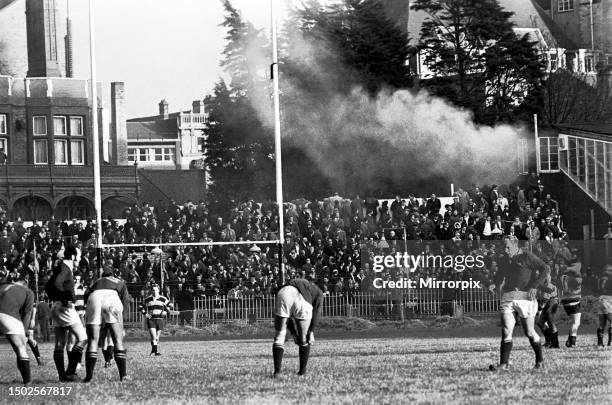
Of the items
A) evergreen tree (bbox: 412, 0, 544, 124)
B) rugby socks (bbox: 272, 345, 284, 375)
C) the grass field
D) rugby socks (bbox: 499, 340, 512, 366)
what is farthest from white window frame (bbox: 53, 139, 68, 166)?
rugby socks (bbox: 499, 340, 512, 366)

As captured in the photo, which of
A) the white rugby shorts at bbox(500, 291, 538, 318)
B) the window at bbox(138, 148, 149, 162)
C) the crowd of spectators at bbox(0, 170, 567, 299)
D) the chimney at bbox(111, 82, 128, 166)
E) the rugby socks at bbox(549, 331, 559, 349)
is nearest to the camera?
the white rugby shorts at bbox(500, 291, 538, 318)

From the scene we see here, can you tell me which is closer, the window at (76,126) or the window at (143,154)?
the window at (76,126)

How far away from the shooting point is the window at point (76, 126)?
5084 centimetres

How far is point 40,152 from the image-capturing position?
50.3 m

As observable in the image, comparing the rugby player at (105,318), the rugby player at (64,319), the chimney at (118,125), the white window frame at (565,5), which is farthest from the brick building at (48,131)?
the white window frame at (565,5)

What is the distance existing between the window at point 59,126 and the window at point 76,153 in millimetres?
553

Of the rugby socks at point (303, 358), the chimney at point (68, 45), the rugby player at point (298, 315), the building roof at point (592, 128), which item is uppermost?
the chimney at point (68, 45)

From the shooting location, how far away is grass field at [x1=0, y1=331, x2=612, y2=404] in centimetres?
1544

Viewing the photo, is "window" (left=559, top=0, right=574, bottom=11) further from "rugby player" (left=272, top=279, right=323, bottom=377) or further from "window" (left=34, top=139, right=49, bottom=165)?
"rugby player" (left=272, top=279, right=323, bottom=377)

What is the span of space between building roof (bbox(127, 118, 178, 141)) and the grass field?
2045 inches

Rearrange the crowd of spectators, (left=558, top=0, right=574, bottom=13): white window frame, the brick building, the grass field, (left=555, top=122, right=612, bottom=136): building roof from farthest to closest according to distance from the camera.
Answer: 1. (left=558, top=0, right=574, bottom=13): white window frame
2. the brick building
3. (left=555, top=122, right=612, bottom=136): building roof
4. the crowd of spectators
5. the grass field

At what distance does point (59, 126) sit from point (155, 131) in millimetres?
27721

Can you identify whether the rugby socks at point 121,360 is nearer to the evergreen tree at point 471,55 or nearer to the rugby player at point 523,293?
the rugby player at point 523,293

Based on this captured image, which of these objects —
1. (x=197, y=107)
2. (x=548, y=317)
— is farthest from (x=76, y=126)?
(x=548, y=317)
